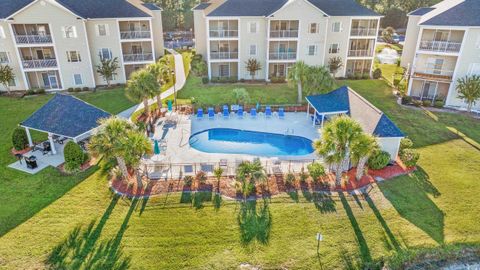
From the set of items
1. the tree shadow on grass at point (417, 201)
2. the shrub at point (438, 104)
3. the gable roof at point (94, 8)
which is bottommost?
the tree shadow on grass at point (417, 201)

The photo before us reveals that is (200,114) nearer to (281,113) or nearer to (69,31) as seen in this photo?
(281,113)

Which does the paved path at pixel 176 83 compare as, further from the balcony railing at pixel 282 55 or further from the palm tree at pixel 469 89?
the palm tree at pixel 469 89

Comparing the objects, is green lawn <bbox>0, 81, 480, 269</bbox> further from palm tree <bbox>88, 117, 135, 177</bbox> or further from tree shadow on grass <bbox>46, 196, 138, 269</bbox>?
palm tree <bbox>88, 117, 135, 177</bbox>

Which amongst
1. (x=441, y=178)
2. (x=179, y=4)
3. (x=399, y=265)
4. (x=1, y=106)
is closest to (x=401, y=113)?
(x=441, y=178)

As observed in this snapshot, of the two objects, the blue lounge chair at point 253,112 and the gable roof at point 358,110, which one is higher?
the gable roof at point 358,110

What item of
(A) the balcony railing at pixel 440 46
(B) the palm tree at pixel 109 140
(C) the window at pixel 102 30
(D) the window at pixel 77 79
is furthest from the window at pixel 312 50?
(B) the palm tree at pixel 109 140

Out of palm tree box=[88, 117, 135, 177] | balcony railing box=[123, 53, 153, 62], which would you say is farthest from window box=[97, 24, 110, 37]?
palm tree box=[88, 117, 135, 177]
